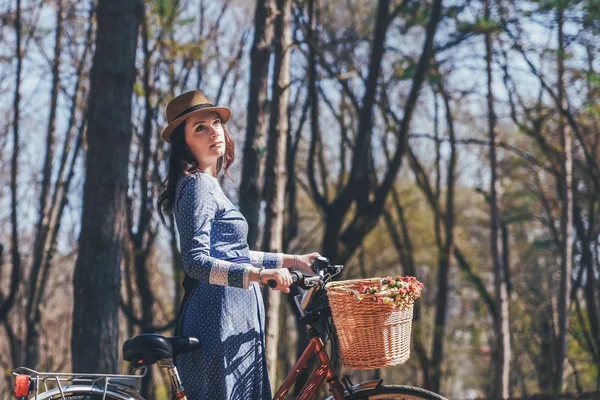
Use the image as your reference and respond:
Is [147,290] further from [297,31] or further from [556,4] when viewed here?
[556,4]

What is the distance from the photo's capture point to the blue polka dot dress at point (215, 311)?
346 cm

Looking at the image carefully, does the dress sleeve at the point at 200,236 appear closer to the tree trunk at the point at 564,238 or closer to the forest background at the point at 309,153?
the forest background at the point at 309,153

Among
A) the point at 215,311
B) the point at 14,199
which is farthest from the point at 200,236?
the point at 14,199

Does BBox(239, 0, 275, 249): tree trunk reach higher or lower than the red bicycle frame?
higher

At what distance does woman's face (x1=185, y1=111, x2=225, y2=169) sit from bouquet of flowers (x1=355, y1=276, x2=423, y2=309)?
0.93 meters

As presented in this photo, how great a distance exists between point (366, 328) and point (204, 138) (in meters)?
1.12

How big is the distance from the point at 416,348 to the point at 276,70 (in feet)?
36.2

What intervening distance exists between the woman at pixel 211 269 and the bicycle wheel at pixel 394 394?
0.43 meters

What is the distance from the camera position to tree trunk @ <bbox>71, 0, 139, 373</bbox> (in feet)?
19.3

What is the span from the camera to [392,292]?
326cm

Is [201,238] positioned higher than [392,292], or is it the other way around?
[201,238]

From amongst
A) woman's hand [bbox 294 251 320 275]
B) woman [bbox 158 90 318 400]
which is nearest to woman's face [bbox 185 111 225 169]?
woman [bbox 158 90 318 400]

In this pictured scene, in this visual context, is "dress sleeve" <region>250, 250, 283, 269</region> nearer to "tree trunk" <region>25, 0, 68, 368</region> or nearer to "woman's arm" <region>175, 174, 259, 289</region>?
"woman's arm" <region>175, 174, 259, 289</region>

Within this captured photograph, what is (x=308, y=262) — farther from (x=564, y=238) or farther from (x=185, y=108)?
(x=564, y=238)
